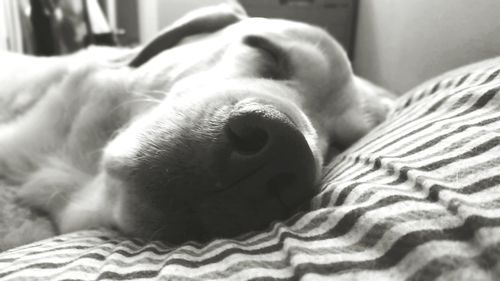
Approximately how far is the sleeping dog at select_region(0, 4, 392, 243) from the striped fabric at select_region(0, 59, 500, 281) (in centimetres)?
6

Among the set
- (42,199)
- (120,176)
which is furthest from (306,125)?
(42,199)

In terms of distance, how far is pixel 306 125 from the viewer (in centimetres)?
90

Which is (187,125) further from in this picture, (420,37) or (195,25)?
(420,37)

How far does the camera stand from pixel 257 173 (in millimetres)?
662

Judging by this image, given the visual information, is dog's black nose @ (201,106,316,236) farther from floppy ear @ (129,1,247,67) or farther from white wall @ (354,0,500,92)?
floppy ear @ (129,1,247,67)

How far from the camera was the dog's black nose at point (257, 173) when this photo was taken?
663mm

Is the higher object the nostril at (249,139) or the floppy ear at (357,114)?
the nostril at (249,139)

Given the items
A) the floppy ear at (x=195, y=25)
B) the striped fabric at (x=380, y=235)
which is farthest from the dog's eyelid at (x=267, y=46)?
the striped fabric at (x=380, y=235)

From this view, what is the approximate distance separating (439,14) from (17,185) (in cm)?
122

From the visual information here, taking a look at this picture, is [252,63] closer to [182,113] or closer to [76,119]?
[182,113]

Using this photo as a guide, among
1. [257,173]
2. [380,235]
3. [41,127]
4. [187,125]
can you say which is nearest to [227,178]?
[257,173]

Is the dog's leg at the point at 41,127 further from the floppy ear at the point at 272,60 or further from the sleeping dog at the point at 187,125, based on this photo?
the floppy ear at the point at 272,60

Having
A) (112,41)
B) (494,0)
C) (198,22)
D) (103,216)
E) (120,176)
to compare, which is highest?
(494,0)

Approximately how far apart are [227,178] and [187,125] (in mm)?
157
